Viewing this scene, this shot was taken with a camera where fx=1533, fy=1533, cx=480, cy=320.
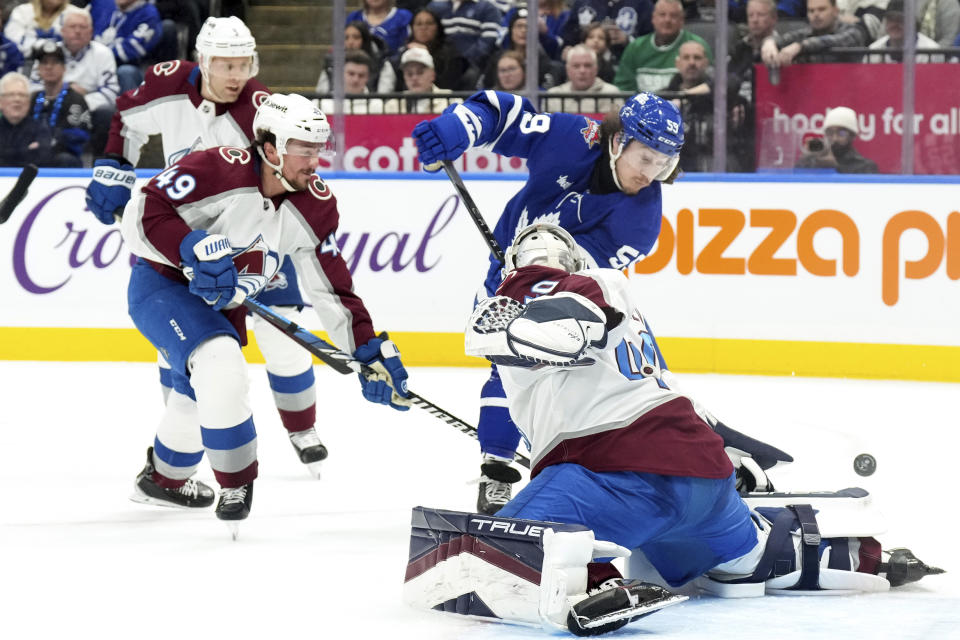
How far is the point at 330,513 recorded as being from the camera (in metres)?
3.91

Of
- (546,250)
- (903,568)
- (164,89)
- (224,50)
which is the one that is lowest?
(903,568)

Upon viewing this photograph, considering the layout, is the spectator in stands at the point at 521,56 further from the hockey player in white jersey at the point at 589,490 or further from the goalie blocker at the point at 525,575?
the goalie blocker at the point at 525,575

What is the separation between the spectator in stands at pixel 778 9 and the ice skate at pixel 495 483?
10.6ft

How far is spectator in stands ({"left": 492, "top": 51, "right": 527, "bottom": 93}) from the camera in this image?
22.0ft

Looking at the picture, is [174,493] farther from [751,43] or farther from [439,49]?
[751,43]

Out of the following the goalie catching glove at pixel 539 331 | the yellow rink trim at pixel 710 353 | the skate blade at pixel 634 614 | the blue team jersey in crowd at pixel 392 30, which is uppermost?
the blue team jersey in crowd at pixel 392 30

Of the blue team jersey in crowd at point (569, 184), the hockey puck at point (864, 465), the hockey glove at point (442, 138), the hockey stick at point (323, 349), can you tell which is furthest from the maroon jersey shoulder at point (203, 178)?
the hockey puck at point (864, 465)

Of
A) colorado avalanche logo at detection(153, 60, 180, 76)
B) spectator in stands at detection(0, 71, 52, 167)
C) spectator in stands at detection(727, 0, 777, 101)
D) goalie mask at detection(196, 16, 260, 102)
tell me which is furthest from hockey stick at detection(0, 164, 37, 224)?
spectator in stands at detection(727, 0, 777, 101)

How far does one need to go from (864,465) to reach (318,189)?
163cm

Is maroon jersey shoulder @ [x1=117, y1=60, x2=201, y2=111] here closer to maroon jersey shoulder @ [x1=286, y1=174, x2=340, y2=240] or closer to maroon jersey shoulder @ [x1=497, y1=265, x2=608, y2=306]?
maroon jersey shoulder @ [x1=286, y1=174, x2=340, y2=240]

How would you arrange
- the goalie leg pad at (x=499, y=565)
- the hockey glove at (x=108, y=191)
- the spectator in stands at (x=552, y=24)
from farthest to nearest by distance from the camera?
1. the spectator in stands at (x=552, y=24)
2. the hockey glove at (x=108, y=191)
3. the goalie leg pad at (x=499, y=565)

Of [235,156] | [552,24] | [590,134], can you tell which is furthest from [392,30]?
[235,156]

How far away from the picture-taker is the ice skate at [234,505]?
351 centimetres

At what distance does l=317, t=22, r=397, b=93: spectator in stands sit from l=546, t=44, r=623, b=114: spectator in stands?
0.78 metres
